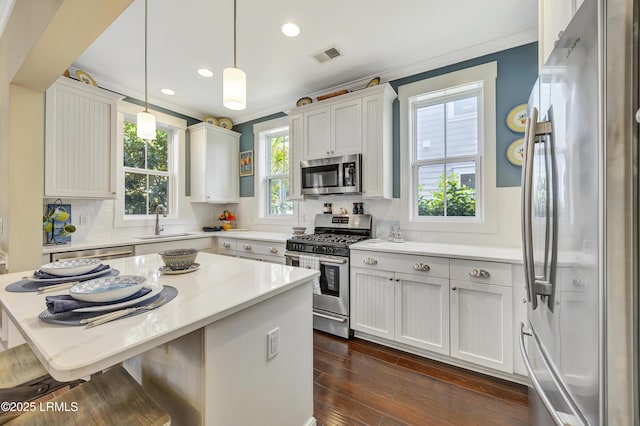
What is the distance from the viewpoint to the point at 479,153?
260cm

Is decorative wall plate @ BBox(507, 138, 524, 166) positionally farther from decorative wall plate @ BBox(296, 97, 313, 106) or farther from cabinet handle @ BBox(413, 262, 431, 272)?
decorative wall plate @ BBox(296, 97, 313, 106)

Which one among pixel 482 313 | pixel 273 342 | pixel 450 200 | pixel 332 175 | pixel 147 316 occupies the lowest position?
pixel 482 313

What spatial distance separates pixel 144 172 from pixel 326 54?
9.32ft

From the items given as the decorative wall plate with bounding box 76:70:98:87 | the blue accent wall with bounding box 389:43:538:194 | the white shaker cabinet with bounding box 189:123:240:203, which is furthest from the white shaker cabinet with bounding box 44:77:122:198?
the blue accent wall with bounding box 389:43:538:194

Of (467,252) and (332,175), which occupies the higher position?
(332,175)

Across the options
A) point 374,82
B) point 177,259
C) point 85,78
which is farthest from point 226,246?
point 374,82

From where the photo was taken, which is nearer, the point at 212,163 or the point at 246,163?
the point at 212,163

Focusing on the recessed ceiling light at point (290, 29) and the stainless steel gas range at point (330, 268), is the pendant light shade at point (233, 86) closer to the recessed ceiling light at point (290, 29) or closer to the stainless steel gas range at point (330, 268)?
the recessed ceiling light at point (290, 29)

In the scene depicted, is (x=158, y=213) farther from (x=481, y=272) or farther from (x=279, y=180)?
(x=481, y=272)

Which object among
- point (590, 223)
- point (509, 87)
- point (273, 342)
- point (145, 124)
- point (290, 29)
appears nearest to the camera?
point (590, 223)

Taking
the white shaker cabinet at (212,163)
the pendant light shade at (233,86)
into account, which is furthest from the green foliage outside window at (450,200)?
the white shaker cabinet at (212,163)

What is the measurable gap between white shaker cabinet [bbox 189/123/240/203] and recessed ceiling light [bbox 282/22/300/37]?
2142 mm

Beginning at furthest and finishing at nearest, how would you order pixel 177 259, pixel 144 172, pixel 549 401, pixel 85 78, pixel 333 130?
pixel 144 172 → pixel 333 130 → pixel 85 78 → pixel 177 259 → pixel 549 401

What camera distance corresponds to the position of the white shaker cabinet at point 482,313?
1.91m
